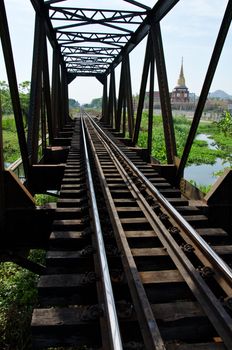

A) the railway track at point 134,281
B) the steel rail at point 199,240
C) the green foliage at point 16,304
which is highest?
the steel rail at point 199,240

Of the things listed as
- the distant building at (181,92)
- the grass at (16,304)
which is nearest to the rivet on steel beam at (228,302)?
the grass at (16,304)

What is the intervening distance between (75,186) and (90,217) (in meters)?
1.58

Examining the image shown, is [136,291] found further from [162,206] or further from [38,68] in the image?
[38,68]

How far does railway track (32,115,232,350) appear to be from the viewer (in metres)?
2.24

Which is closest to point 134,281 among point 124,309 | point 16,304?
point 124,309

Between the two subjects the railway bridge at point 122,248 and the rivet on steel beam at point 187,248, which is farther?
the rivet on steel beam at point 187,248

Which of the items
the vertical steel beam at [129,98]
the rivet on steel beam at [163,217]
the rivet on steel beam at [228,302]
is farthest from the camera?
the vertical steel beam at [129,98]

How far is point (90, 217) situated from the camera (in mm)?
4148

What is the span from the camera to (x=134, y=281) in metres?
2.69

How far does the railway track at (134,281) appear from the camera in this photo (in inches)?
88.3

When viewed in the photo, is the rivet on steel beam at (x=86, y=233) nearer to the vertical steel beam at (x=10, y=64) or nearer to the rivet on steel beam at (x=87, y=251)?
the rivet on steel beam at (x=87, y=251)

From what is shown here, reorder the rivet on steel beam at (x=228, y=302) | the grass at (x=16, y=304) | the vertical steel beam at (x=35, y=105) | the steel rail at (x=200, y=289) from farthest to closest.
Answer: the vertical steel beam at (x=35, y=105), the grass at (x=16, y=304), the rivet on steel beam at (x=228, y=302), the steel rail at (x=200, y=289)

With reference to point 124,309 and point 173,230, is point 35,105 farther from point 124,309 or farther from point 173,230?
point 124,309

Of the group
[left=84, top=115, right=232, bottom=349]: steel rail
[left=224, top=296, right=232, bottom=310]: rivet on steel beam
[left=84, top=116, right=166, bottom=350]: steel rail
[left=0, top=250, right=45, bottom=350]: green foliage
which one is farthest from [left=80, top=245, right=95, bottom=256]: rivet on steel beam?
[left=0, top=250, right=45, bottom=350]: green foliage
